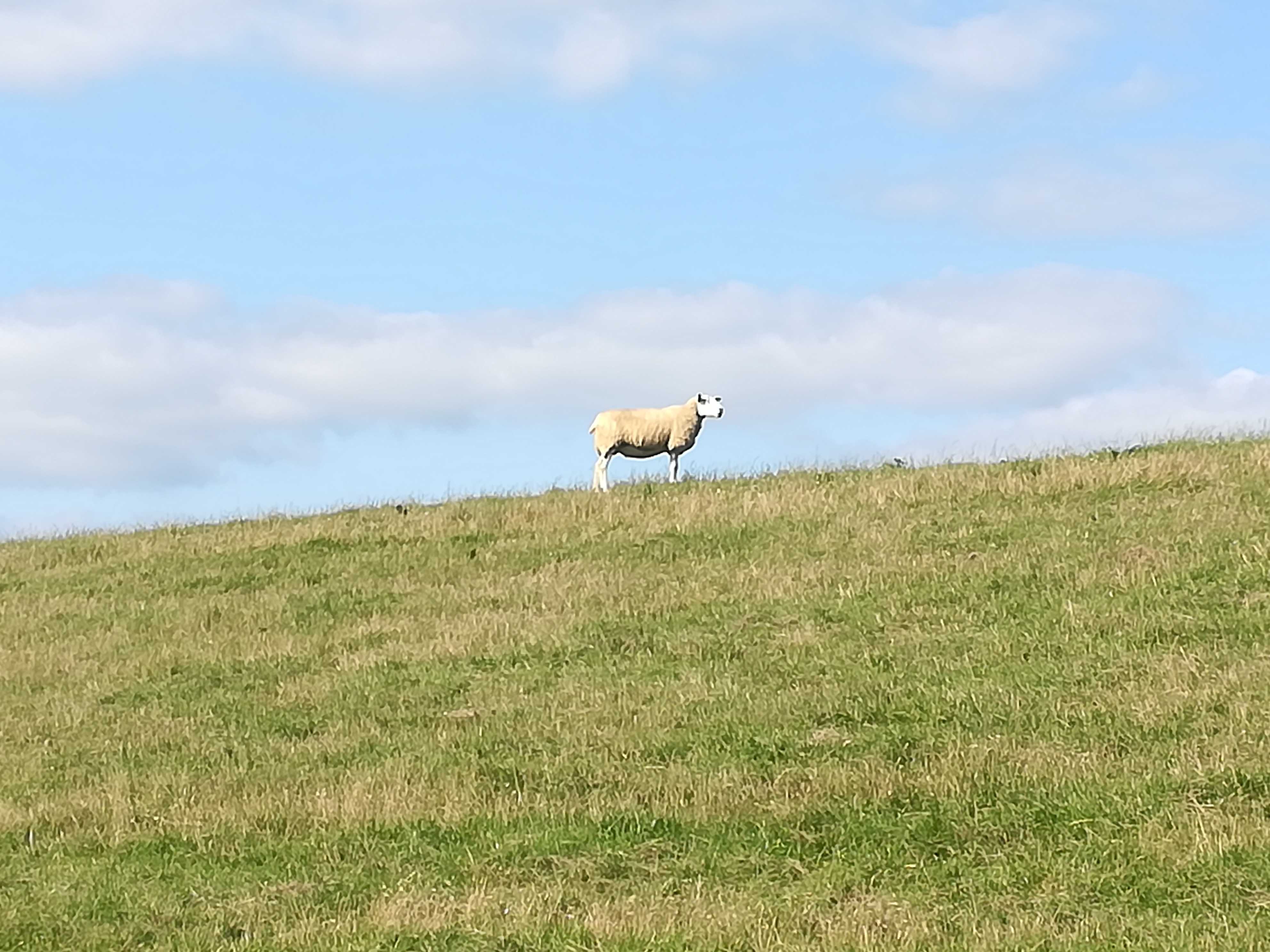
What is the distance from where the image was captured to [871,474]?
26.7 metres

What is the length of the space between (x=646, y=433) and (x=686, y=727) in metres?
18.2

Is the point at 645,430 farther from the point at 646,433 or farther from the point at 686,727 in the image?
the point at 686,727

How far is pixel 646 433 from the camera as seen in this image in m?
32.8

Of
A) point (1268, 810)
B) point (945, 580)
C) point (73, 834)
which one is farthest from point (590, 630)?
point (1268, 810)

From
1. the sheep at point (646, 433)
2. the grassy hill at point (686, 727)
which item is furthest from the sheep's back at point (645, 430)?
the grassy hill at point (686, 727)

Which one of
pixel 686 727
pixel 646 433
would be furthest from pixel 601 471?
pixel 686 727

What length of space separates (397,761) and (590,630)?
15.6ft

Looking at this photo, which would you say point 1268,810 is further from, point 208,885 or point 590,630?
point 590,630

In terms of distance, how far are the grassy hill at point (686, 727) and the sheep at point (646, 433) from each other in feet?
21.3

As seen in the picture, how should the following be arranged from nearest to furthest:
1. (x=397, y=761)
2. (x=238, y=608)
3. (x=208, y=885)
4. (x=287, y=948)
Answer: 1. (x=287, y=948)
2. (x=208, y=885)
3. (x=397, y=761)
4. (x=238, y=608)

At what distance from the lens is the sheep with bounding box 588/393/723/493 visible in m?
32.5

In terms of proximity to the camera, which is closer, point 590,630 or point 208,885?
point 208,885

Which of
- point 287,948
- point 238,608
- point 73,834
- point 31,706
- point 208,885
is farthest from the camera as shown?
point 238,608

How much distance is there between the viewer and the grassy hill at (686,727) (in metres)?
10.2
